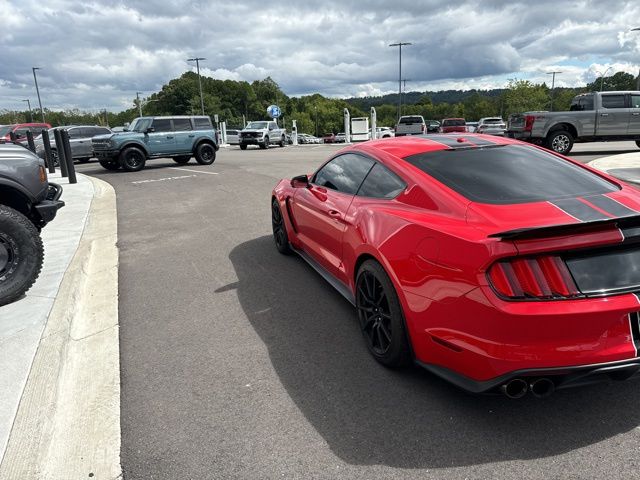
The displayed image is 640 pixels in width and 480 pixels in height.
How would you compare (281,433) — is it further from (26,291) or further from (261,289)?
(26,291)

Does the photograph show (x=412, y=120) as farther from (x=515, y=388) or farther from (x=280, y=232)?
(x=515, y=388)

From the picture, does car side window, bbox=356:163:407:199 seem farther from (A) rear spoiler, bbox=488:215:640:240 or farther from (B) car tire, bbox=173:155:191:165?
(B) car tire, bbox=173:155:191:165

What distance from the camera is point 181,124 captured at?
57.0 ft

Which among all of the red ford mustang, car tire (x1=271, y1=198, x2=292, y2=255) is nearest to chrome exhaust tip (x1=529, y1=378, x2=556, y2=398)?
the red ford mustang

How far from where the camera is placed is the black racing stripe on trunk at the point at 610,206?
2.40m

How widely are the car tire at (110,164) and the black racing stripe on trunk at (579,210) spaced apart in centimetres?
1682

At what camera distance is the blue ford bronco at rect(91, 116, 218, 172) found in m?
16.2

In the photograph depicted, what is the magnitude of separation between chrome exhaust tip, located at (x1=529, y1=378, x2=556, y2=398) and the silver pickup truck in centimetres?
1488

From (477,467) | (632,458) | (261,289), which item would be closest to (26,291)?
(261,289)

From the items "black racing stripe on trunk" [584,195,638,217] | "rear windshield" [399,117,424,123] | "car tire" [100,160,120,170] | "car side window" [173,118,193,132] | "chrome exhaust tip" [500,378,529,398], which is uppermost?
"car side window" [173,118,193,132]

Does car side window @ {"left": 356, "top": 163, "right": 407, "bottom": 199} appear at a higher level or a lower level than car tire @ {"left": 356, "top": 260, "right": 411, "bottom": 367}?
higher

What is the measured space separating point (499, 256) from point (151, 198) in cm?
982

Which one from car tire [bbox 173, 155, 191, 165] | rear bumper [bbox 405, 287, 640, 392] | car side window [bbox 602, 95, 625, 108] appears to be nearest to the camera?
rear bumper [bbox 405, 287, 640, 392]

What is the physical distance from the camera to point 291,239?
530 cm
